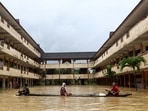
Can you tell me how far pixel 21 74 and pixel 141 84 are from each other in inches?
933

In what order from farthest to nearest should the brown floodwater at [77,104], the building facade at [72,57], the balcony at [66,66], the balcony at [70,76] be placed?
the balcony at [66,66]
the balcony at [70,76]
the building facade at [72,57]
the brown floodwater at [77,104]

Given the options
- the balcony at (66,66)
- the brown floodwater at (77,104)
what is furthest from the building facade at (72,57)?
the brown floodwater at (77,104)

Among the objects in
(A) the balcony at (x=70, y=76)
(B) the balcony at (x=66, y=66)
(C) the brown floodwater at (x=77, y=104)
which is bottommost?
(C) the brown floodwater at (x=77, y=104)

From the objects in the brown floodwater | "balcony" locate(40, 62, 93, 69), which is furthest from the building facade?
the brown floodwater

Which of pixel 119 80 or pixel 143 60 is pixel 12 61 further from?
pixel 143 60

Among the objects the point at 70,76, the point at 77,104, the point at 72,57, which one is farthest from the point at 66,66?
the point at 77,104

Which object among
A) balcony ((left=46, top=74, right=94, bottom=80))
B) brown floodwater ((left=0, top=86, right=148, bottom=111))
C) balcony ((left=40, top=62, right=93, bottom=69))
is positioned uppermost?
balcony ((left=40, top=62, right=93, bottom=69))

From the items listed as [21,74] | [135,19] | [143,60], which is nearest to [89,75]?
[21,74]

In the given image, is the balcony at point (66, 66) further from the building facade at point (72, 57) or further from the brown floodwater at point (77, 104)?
the brown floodwater at point (77, 104)

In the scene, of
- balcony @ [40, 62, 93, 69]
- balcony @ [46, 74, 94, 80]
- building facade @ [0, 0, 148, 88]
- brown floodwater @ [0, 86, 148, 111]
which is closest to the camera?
brown floodwater @ [0, 86, 148, 111]

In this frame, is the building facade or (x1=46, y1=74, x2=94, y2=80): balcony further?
(x1=46, y1=74, x2=94, y2=80): balcony

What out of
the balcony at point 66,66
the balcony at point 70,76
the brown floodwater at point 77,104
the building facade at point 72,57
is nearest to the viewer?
the brown floodwater at point 77,104

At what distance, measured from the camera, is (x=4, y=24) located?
42.4 metres

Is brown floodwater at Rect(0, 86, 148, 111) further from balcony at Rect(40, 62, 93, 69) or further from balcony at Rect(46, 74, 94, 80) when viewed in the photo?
balcony at Rect(40, 62, 93, 69)
